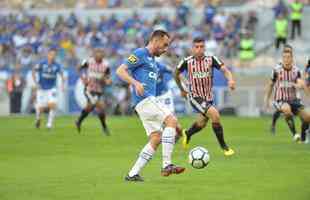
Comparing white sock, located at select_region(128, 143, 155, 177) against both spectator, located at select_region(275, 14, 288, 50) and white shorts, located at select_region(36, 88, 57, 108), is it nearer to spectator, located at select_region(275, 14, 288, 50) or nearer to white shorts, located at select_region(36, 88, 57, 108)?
white shorts, located at select_region(36, 88, 57, 108)

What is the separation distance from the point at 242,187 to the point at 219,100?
24.1 meters

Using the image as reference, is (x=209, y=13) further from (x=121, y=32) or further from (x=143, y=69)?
(x=143, y=69)

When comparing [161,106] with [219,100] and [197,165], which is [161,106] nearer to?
[197,165]

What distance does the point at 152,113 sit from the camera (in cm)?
1348

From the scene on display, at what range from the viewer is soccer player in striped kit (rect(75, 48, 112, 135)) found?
25594mm

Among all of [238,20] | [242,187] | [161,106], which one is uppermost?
[238,20]

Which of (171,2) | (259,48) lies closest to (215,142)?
(259,48)

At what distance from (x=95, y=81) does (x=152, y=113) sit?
12.6 meters

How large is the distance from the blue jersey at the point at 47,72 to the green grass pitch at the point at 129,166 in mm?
2424

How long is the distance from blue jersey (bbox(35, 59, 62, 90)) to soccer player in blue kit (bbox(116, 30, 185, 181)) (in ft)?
47.7

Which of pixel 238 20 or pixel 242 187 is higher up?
pixel 238 20

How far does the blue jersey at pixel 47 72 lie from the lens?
91.8 ft

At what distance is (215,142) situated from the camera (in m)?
22.3

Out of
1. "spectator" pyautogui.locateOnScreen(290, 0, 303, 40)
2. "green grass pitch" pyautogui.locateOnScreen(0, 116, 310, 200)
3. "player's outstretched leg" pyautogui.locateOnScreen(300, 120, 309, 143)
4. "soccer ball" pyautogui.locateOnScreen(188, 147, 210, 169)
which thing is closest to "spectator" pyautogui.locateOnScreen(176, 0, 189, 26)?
"spectator" pyautogui.locateOnScreen(290, 0, 303, 40)
